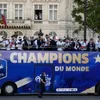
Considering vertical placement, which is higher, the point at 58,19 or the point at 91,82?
the point at 58,19

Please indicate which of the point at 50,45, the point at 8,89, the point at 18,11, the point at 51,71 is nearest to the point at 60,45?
the point at 50,45

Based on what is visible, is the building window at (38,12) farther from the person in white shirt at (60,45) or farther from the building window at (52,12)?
the person in white shirt at (60,45)

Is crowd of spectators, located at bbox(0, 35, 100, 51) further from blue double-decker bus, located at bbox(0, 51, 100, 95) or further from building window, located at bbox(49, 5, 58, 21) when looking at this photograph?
building window, located at bbox(49, 5, 58, 21)

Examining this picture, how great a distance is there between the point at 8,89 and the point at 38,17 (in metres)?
37.1

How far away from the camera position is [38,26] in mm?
60031

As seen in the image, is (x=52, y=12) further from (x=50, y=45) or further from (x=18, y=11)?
(x=50, y=45)

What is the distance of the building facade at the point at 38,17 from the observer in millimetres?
59656

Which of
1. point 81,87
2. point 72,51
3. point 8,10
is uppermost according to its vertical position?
point 8,10

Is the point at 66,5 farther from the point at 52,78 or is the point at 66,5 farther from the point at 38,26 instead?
the point at 52,78

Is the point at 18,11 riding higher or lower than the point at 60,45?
higher

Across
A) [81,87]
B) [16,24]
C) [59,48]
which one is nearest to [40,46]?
[59,48]

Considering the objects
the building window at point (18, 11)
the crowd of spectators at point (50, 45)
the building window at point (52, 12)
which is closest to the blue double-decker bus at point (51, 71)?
the crowd of spectators at point (50, 45)

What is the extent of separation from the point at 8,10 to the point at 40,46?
36548 mm

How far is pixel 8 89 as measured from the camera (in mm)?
24781
